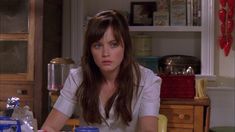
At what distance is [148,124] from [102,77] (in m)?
0.27

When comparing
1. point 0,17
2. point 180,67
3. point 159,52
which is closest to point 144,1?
point 159,52

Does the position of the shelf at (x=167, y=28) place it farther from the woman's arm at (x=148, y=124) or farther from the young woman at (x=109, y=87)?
the woman's arm at (x=148, y=124)

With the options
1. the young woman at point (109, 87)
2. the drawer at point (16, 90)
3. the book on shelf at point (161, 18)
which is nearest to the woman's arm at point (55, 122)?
the young woman at point (109, 87)

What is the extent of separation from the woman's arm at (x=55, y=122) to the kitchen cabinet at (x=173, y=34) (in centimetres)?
198

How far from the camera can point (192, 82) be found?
2.66 m

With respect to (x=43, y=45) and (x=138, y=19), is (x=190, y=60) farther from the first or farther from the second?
(x=43, y=45)

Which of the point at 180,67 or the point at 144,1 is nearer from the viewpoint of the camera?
the point at 180,67

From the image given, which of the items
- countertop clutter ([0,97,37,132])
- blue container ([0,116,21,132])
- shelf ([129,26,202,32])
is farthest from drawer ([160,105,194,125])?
blue container ([0,116,21,132])

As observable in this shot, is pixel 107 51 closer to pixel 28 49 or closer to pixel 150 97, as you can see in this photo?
pixel 150 97

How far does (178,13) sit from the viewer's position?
331 centimetres

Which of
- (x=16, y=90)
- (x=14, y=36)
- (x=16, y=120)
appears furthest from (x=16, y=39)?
(x=16, y=120)

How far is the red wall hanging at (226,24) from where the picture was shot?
125 inches

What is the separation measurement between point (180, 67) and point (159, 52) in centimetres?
36

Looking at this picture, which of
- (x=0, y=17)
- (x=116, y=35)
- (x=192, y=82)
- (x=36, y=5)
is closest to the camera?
(x=116, y=35)
